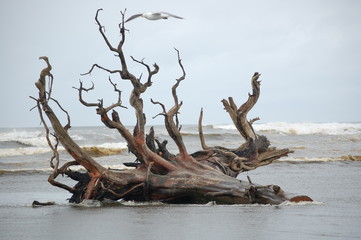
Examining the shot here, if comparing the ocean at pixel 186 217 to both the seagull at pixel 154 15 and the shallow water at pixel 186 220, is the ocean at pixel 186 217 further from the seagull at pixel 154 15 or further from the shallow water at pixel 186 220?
the seagull at pixel 154 15

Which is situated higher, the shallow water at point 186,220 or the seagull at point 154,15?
the seagull at point 154,15

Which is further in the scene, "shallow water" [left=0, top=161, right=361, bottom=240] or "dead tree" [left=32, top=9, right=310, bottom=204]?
"dead tree" [left=32, top=9, right=310, bottom=204]

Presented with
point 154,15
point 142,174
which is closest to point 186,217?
point 142,174

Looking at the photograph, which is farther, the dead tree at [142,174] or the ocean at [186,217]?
the dead tree at [142,174]

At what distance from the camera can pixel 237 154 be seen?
37.4 ft

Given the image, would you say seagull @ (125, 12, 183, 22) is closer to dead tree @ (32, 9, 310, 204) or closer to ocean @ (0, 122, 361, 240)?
dead tree @ (32, 9, 310, 204)

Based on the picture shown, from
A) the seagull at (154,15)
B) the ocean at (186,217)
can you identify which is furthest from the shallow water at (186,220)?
the seagull at (154,15)

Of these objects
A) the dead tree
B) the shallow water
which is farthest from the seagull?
the shallow water

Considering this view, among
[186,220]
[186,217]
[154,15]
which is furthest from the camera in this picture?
[154,15]

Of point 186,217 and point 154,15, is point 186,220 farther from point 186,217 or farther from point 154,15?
point 154,15

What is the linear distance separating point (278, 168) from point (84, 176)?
916 centimetres

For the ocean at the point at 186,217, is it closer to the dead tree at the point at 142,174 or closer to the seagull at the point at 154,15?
the dead tree at the point at 142,174

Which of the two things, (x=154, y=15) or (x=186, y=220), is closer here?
(x=186, y=220)

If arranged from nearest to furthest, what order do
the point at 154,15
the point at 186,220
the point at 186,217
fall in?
the point at 186,220, the point at 186,217, the point at 154,15
